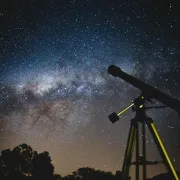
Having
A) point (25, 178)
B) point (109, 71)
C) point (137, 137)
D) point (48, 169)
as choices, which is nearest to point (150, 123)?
point (137, 137)

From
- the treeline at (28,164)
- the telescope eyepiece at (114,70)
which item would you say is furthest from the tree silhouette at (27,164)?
the telescope eyepiece at (114,70)

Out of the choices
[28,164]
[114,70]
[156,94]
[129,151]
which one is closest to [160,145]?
[129,151]

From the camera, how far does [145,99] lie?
6773 mm

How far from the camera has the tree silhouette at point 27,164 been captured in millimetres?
34094

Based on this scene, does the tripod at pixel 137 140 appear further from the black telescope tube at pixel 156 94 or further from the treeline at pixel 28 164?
the treeline at pixel 28 164

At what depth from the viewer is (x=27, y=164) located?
3600 cm

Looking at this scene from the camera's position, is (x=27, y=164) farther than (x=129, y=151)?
Yes

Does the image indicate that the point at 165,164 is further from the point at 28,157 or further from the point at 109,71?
the point at 28,157

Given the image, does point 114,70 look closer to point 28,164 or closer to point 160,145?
point 160,145

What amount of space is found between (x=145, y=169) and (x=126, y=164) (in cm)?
48

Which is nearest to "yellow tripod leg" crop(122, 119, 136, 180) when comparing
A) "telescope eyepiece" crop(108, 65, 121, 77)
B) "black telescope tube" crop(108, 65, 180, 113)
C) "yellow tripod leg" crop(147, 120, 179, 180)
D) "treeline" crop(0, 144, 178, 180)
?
"yellow tripod leg" crop(147, 120, 179, 180)

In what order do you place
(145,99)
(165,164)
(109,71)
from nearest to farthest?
(165,164) < (145,99) < (109,71)

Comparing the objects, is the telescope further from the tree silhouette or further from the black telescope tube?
the tree silhouette

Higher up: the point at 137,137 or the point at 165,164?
the point at 137,137
